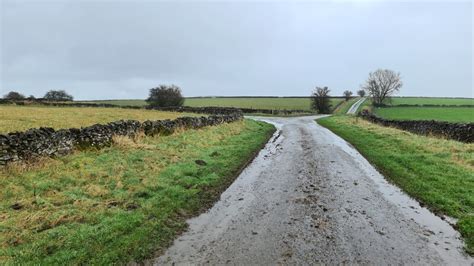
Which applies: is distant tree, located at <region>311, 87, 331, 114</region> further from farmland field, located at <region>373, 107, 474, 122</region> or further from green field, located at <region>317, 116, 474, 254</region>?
green field, located at <region>317, 116, 474, 254</region>

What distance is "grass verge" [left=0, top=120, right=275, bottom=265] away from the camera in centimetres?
680

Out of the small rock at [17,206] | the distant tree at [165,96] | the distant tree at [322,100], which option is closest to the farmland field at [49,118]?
the small rock at [17,206]

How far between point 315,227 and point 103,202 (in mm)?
5670

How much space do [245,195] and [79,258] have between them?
18.3 ft

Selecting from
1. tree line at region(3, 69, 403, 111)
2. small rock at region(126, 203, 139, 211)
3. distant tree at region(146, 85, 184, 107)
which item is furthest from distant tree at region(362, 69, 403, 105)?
small rock at region(126, 203, 139, 211)

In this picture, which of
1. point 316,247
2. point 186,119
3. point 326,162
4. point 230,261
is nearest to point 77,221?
point 230,261

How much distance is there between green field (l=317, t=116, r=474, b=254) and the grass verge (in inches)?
248

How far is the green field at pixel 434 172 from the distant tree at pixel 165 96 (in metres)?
65.3

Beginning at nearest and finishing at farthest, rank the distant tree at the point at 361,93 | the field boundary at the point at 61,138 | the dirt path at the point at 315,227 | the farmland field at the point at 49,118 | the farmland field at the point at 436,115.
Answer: the dirt path at the point at 315,227 < the field boundary at the point at 61,138 < the farmland field at the point at 49,118 < the farmland field at the point at 436,115 < the distant tree at the point at 361,93

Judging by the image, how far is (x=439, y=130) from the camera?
27.9 metres

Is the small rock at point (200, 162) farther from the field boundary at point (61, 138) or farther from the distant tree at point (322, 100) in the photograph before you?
the distant tree at point (322, 100)

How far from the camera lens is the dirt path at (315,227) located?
659 cm

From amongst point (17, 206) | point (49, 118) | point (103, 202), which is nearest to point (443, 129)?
point (103, 202)

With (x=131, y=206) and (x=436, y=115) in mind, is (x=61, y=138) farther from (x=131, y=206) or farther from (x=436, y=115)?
(x=436, y=115)
